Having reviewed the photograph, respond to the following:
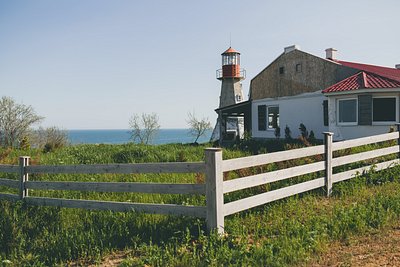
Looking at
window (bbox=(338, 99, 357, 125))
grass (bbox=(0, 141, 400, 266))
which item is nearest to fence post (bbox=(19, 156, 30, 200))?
grass (bbox=(0, 141, 400, 266))

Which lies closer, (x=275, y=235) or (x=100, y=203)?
(x=275, y=235)

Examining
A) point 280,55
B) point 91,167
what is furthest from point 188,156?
point 280,55

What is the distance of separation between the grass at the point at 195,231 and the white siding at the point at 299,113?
1359 cm

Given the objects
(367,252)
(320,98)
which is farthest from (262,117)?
(367,252)

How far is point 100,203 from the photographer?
6.04 meters

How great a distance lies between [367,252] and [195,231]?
2404 mm

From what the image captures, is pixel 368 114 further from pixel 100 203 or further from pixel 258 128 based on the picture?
pixel 100 203

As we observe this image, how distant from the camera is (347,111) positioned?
1797 centimetres

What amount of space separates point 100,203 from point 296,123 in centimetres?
1810

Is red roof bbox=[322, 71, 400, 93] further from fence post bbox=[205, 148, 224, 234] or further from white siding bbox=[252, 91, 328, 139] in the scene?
fence post bbox=[205, 148, 224, 234]

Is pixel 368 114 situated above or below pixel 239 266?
above

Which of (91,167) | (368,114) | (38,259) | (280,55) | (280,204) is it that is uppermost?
(280,55)

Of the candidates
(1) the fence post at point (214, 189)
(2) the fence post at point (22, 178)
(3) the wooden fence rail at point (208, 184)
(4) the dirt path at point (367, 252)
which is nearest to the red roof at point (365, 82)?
(3) the wooden fence rail at point (208, 184)

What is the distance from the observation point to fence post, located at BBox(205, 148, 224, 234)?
4.84m
